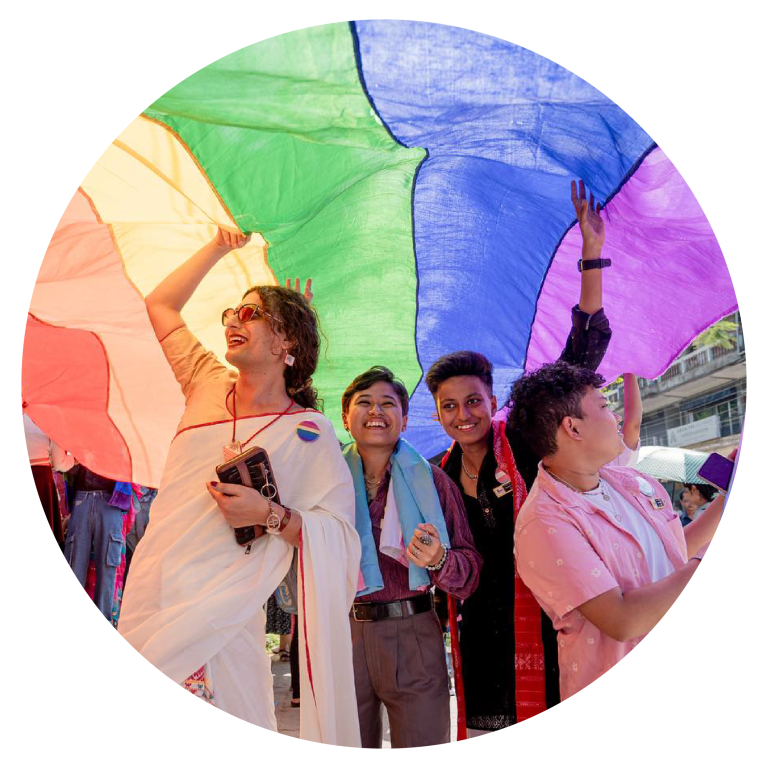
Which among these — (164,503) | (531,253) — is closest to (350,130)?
(531,253)

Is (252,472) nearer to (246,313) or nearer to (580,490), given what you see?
(246,313)

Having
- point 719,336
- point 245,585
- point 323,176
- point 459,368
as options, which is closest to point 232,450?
point 245,585

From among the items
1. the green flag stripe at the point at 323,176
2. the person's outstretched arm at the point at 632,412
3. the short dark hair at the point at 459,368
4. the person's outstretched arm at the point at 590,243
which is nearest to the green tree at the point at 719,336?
the person's outstretched arm at the point at 632,412

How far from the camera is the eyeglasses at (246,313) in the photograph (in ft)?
8.93

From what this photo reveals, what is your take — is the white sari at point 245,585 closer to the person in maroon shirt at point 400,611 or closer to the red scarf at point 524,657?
the person in maroon shirt at point 400,611

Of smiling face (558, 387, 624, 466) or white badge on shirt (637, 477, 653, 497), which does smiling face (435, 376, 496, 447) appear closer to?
smiling face (558, 387, 624, 466)

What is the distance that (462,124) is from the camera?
276cm

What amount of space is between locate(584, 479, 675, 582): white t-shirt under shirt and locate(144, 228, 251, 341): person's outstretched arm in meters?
1.46

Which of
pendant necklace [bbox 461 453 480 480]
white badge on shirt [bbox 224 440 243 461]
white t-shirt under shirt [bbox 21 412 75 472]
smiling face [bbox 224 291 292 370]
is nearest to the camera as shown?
white badge on shirt [bbox 224 440 243 461]

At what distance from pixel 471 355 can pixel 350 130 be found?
0.86 meters

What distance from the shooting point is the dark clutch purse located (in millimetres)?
2539

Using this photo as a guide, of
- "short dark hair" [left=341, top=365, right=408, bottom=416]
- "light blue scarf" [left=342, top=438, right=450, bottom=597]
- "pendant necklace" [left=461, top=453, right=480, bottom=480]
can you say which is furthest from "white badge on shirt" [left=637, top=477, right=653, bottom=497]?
"short dark hair" [left=341, top=365, right=408, bottom=416]

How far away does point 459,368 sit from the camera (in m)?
2.85

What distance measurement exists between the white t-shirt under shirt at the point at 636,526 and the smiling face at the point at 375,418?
2.20 feet
